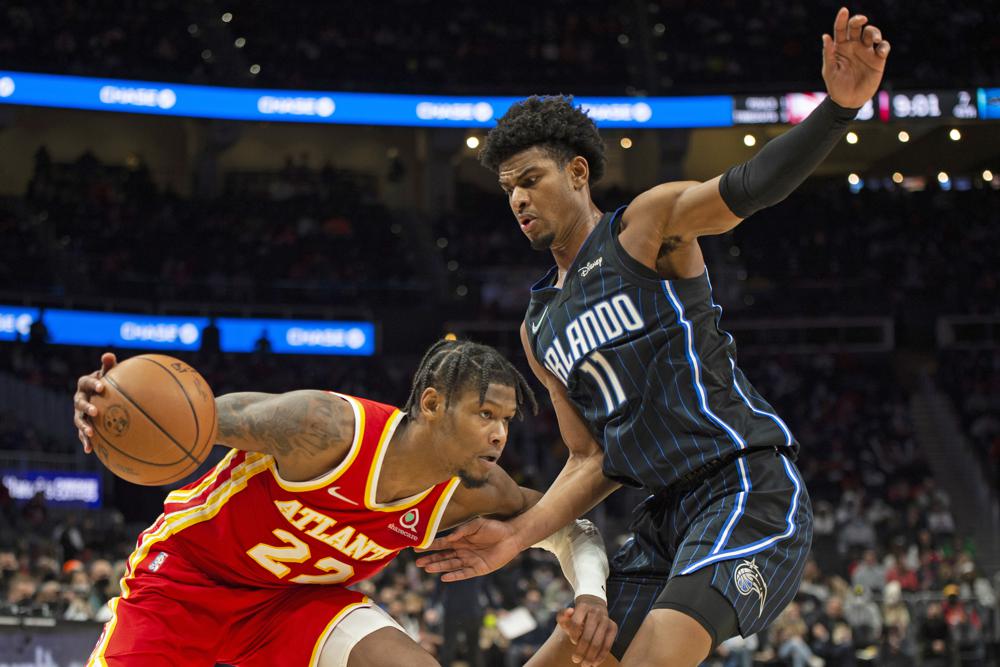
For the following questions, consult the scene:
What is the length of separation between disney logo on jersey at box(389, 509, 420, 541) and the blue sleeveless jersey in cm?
86

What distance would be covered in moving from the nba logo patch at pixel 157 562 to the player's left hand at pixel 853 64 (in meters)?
3.06

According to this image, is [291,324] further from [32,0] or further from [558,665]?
[558,665]

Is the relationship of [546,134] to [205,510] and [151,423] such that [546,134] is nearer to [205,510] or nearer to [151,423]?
[151,423]

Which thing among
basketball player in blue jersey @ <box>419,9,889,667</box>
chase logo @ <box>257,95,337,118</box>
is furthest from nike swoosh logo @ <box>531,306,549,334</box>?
chase logo @ <box>257,95,337,118</box>

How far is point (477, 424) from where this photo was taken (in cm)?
449

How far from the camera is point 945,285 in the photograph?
24.3m

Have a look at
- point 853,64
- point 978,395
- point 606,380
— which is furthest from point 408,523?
point 978,395

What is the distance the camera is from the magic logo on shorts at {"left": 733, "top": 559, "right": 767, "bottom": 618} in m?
3.82

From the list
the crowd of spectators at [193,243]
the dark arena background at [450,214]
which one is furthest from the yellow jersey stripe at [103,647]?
the crowd of spectators at [193,243]

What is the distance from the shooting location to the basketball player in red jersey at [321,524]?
177 inches

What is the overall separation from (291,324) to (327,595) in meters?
18.0

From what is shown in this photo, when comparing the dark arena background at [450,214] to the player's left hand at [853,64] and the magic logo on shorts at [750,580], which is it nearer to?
the magic logo on shorts at [750,580]

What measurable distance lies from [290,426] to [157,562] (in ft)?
3.24

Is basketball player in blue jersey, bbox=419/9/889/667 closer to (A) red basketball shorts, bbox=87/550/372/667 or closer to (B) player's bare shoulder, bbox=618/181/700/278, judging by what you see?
(B) player's bare shoulder, bbox=618/181/700/278
